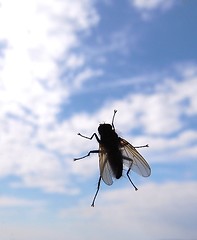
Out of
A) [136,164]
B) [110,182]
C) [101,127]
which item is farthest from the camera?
[136,164]

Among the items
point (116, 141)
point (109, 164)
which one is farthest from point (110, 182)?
point (116, 141)

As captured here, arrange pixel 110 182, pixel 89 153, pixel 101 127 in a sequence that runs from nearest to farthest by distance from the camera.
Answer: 1. pixel 89 153
2. pixel 110 182
3. pixel 101 127

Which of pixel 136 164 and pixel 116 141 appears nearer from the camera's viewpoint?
pixel 116 141

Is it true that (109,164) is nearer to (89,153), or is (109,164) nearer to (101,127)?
(101,127)
